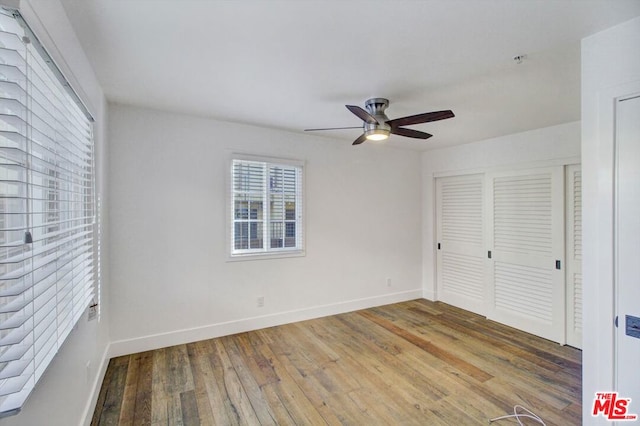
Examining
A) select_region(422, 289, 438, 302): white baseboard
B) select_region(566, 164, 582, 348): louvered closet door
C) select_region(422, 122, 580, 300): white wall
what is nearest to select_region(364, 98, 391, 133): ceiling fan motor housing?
select_region(422, 122, 580, 300): white wall

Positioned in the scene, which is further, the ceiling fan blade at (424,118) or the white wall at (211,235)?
the white wall at (211,235)

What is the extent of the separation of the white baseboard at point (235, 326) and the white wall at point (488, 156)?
1.06m

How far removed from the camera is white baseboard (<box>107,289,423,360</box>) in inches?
125

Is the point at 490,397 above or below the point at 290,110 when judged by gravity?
below

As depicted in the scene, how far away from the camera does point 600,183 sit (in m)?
1.68

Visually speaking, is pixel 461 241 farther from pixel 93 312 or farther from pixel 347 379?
pixel 93 312

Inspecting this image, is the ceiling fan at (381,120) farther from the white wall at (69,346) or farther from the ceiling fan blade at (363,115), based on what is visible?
the white wall at (69,346)

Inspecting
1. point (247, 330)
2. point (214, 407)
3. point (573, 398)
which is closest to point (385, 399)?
point (214, 407)

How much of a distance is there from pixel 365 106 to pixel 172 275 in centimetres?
278

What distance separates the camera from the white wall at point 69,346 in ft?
4.09

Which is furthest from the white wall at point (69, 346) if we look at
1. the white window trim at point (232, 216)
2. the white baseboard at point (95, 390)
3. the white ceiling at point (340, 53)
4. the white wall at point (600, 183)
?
the white wall at point (600, 183)

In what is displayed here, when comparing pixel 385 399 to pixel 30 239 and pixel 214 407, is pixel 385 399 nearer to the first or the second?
pixel 214 407

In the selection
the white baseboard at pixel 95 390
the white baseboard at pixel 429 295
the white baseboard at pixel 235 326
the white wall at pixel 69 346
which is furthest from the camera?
the white baseboard at pixel 429 295

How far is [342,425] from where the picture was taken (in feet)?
7.07
